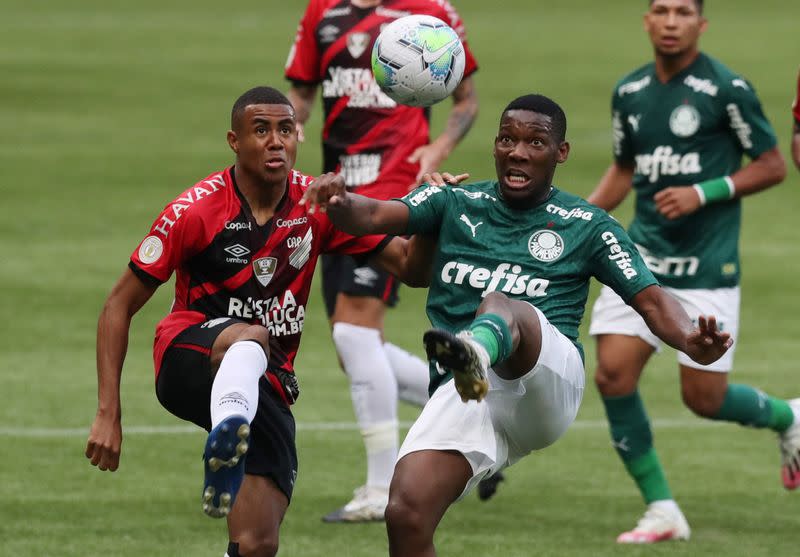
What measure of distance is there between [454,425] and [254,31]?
84.3 feet

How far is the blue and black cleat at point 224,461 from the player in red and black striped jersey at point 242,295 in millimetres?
445

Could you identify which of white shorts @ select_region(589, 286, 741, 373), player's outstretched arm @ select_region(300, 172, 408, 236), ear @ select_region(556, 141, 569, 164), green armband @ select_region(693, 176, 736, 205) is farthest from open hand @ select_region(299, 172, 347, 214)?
green armband @ select_region(693, 176, 736, 205)

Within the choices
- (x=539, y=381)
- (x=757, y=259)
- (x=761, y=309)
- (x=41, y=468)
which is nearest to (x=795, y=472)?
(x=539, y=381)

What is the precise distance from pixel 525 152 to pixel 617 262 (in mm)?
577

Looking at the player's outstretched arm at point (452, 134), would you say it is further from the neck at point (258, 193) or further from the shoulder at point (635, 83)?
the neck at point (258, 193)

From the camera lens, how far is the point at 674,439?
1106cm

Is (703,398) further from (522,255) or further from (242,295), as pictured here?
(242,295)

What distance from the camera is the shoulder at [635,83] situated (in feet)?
30.9

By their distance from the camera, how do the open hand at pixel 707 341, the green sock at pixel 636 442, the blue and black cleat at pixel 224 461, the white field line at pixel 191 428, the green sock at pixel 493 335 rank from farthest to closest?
the white field line at pixel 191 428, the green sock at pixel 636 442, the open hand at pixel 707 341, the blue and black cleat at pixel 224 461, the green sock at pixel 493 335

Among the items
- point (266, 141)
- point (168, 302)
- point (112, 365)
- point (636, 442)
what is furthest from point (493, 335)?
point (168, 302)

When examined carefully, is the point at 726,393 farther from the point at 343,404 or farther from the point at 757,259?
the point at 757,259

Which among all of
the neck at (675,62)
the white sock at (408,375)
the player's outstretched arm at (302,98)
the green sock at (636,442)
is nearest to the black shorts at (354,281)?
the white sock at (408,375)

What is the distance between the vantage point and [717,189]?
9.04 metres

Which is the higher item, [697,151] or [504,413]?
[697,151]
